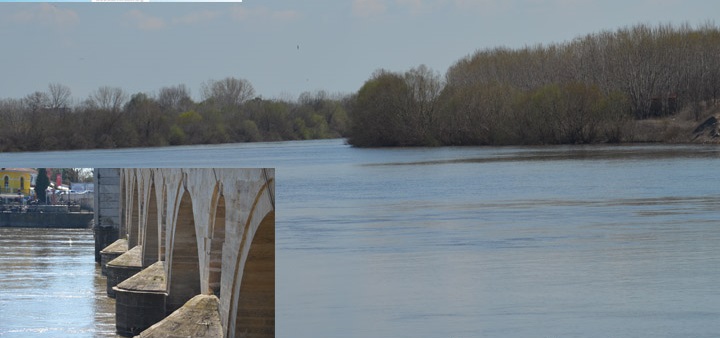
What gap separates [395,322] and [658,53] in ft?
138

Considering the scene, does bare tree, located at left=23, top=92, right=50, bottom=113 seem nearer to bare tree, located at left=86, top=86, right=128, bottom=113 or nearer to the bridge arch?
bare tree, located at left=86, top=86, right=128, bottom=113

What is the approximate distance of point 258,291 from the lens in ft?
49.5

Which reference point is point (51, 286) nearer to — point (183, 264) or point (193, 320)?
point (183, 264)

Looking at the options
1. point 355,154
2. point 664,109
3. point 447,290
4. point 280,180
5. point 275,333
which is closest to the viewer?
point 275,333

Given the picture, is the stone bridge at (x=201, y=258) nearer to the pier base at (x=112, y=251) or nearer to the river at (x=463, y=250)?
the river at (x=463, y=250)

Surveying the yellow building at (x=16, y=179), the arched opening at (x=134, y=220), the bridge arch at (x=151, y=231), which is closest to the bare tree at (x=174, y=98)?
the yellow building at (x=16, y=179)

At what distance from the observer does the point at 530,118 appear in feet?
181

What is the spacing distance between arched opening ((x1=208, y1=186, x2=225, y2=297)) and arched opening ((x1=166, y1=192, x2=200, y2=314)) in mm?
3603

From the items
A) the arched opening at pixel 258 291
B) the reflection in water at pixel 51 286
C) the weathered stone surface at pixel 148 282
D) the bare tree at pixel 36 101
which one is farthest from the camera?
the reflection in water at pixel 51 286

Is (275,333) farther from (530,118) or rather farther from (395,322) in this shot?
(530,118)

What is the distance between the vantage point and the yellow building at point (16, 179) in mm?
19922

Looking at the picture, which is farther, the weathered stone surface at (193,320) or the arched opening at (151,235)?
the arched opening at (151,235)

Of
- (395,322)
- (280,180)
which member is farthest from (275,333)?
(280,180)

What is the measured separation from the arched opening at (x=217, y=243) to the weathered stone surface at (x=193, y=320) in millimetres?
216
